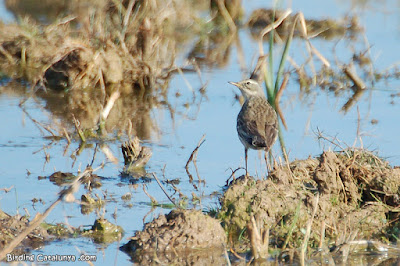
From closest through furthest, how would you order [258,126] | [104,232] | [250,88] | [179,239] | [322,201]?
[179,239] < [104,232] < [322,201] < [258,126] < [250,88]

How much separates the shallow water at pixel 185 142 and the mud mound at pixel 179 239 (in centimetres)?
17

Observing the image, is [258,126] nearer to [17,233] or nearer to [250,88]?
[250,88]

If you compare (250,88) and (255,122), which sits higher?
(250,88)

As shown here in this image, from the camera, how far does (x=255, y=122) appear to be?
841 centimetres

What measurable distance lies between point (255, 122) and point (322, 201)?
206cm

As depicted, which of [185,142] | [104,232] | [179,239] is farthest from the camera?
[185,142]

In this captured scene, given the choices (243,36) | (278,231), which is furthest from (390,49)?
(278,231)

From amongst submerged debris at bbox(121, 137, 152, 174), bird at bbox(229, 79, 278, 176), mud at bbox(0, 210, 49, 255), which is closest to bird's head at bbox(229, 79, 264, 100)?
bird at bbox(229, 79, 278, 176)

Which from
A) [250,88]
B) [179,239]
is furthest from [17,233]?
[250,88]

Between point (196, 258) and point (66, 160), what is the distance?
10.6 ft

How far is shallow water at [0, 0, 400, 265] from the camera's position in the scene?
23.2 feet

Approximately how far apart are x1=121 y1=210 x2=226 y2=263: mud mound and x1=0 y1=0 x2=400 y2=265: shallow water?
17 cm

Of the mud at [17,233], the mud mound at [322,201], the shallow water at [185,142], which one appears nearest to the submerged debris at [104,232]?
the shallow water at [185,142]

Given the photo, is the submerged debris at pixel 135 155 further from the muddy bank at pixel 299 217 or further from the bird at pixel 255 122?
the muddy bank at pixel 299 217
